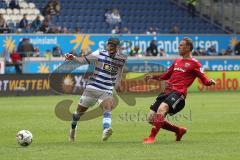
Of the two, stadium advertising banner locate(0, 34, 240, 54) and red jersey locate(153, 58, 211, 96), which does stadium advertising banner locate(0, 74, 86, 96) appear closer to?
stadium advertising banner locate(0, 34, 240, 54)

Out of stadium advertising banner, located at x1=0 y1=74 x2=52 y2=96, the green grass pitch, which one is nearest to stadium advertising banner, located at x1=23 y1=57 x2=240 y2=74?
stadium advertising banner, located at x1=0 y1=74 x2=52 y2=96

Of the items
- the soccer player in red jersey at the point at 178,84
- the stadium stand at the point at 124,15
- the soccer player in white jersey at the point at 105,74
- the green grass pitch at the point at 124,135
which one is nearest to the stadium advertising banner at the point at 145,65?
the stadium stand at the point at 124,15

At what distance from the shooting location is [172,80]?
1480 centimetres

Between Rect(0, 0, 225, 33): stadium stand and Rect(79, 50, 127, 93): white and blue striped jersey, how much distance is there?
24396mm

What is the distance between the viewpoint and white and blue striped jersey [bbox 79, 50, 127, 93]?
14953 mm

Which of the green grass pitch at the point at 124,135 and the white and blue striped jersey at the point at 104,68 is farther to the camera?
the white and blue striped jersey at the point at 104,68

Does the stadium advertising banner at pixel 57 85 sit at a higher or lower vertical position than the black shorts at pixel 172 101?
lower

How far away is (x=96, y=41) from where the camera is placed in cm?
3944

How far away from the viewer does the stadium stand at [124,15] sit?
40.7 m

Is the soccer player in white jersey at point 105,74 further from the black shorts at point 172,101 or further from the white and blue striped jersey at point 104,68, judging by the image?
Answer: the black shorts at point 172,101

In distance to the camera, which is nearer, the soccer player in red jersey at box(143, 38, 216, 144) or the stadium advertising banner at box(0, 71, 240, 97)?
the soccer player in red jersey at box(143, 38, 216, 144)

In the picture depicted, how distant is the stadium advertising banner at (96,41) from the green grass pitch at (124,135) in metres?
9.33

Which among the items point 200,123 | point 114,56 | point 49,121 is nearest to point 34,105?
point 49,121

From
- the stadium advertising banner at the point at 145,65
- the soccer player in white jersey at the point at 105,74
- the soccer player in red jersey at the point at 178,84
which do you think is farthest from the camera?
the stadium advertising banner at the point at 145,65
